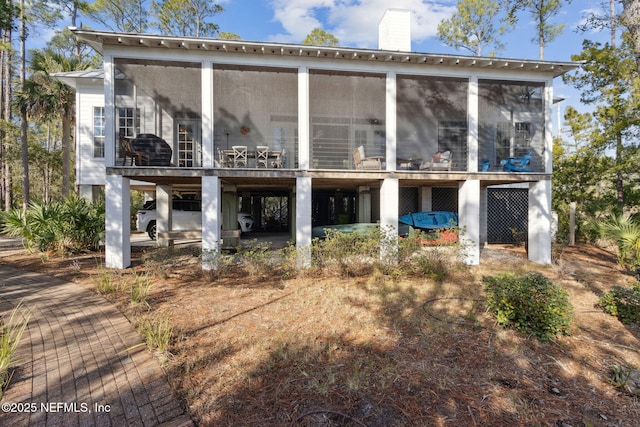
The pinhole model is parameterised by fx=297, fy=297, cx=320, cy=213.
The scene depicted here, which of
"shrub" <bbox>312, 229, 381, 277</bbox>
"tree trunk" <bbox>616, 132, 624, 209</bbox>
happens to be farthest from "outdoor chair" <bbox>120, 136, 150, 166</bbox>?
"tree trunk" <bbox>616, 132, 624, 209</bbox>

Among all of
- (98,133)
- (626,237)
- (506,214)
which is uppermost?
(98,133)

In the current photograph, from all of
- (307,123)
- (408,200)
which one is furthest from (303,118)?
(408,200)

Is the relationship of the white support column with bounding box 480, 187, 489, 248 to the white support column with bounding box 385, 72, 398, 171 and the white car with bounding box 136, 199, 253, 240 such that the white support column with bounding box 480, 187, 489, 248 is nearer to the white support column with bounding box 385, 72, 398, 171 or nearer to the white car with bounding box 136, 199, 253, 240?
the white support column with bounding box 385, 72, 398, 171

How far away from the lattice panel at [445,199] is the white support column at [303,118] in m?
6.52

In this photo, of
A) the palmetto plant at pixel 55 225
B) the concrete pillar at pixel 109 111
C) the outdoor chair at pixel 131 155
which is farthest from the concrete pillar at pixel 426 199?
the palmetto plant at pixel 55 225

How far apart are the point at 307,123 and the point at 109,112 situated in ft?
16.9

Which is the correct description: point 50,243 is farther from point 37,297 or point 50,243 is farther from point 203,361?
point 203,361

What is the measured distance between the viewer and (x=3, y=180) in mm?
21344

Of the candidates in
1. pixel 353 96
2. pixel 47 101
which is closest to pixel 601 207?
pixel 353 96

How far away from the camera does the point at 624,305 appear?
4746mm

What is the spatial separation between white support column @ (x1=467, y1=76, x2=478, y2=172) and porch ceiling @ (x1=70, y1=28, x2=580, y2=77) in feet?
1.96

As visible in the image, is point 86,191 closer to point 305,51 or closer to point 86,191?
point 86,191

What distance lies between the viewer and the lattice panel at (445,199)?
12.3 m

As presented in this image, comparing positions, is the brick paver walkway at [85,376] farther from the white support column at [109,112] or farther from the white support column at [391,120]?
the white support column at [391,120]
